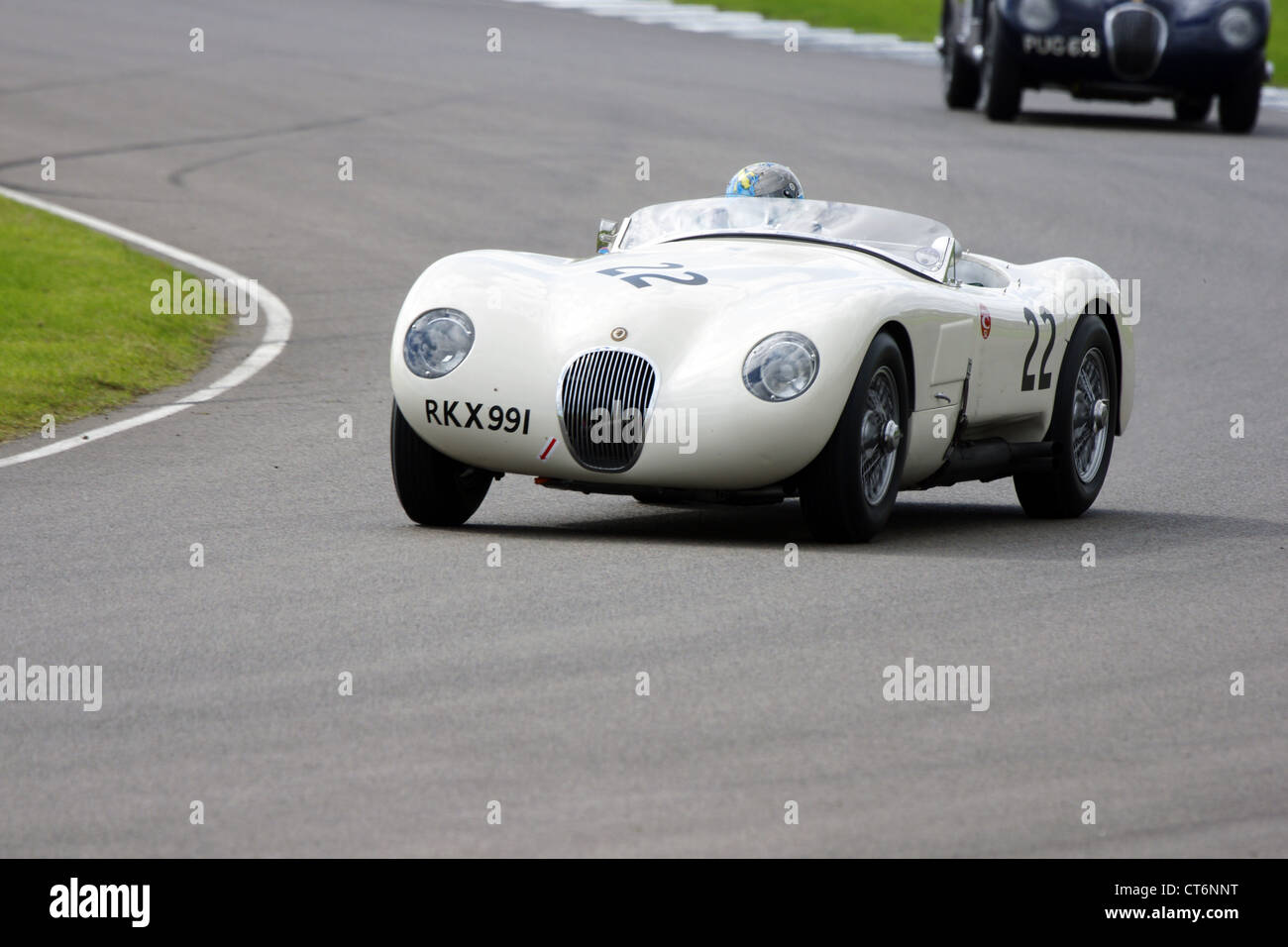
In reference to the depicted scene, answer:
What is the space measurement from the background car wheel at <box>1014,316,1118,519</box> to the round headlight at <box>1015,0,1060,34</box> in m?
12.1

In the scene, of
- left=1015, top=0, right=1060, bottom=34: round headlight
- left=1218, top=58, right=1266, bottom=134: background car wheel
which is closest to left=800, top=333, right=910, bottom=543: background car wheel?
left=1015, top=0, right=1060, bottom=34: round headlight

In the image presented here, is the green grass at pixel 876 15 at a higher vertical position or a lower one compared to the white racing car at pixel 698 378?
higher

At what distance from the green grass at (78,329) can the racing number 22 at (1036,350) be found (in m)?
4.51

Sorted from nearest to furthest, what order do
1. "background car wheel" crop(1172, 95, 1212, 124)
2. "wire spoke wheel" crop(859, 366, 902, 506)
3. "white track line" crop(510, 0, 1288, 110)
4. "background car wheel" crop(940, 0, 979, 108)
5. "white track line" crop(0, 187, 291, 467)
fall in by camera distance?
1. "wire spoke wheel" crop(859, 366, 902, 506)
2. "white track line" crop(0, 187, 291, 467)
3. "background car wheel" crop(940, 0, 979, 108)
4. "background car wheel" crop(1172, 95, 1212, 124)
5. "white track line" crop(510, 0, 1288, 110)

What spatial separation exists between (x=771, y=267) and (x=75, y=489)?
290cm

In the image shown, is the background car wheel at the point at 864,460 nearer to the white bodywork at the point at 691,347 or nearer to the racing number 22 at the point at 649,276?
the white bodywork at the point at 691,347

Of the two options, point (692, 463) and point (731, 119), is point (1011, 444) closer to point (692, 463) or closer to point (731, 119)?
point (692, 463)

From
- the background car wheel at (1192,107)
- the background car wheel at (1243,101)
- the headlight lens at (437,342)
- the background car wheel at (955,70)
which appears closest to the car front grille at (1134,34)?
the background car wheel at (1243,101)

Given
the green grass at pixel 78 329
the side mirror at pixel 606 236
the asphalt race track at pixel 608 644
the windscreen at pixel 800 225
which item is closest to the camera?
the asphalt race track at pixel 608 644

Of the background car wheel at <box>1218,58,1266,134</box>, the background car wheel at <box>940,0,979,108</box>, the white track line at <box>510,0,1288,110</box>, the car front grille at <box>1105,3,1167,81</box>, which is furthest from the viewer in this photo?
the white track line at <box>510,0,1288,110</box>

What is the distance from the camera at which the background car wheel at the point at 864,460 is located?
7.52 metres

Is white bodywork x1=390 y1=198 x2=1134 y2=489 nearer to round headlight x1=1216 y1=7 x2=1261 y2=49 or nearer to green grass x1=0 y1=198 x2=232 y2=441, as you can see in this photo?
green grass x1=0 y1=198 x2=232 y2=441

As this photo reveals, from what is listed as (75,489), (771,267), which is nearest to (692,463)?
(771,267)

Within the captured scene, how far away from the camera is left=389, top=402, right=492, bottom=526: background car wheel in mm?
7965
